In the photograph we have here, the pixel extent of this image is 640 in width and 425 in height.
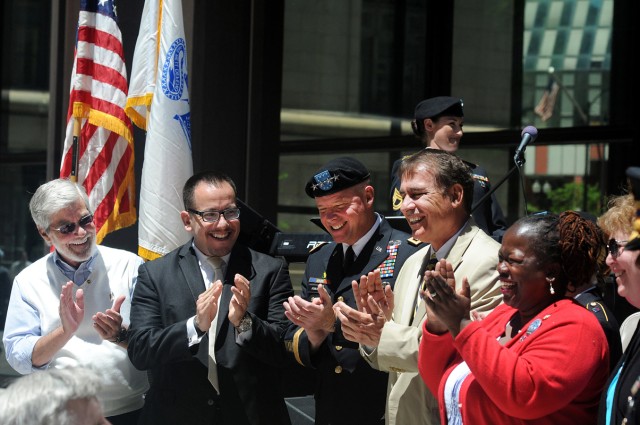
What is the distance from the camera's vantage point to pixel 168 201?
5312 millimetres

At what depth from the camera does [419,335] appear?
336cm

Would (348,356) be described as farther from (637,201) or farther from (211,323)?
(637,201)

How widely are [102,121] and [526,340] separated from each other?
3.38m

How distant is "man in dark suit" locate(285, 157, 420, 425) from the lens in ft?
12.7

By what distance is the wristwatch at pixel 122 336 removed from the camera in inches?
165

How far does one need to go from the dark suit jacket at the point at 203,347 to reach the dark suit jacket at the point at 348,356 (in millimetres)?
178

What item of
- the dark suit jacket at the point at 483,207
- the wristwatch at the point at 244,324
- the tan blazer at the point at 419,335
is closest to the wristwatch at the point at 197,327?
the wristwatch at the point at 244,324

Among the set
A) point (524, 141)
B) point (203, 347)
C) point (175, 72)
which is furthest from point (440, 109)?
point (203, 347)

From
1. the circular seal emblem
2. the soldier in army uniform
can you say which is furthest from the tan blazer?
the circular seal emblem

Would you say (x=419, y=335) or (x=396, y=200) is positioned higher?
(x=396, y=200)

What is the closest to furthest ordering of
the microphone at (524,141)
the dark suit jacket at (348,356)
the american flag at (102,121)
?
the dark suit jacket at (348,356) → the microphone at (524,141) → the american flag at (102,121)

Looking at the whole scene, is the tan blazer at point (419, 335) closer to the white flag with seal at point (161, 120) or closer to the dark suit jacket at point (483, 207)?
the dark suit jacket at point (483, 207)

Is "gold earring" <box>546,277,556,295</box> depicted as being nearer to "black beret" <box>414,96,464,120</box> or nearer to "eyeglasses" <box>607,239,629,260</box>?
"eyeglasses" <box>607,239,629,260</box>

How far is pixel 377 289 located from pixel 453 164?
1.75 feet
